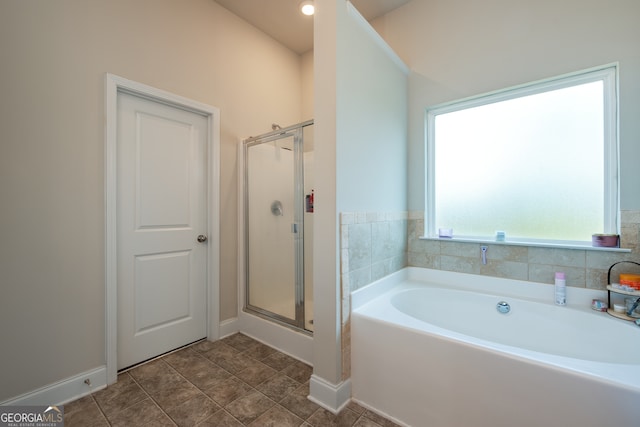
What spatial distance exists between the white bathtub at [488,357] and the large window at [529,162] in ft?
1.50

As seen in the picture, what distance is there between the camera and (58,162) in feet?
5.12

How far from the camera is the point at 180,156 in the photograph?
7.18ft

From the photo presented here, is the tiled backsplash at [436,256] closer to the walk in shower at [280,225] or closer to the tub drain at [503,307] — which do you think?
the tub drain at [503,307]

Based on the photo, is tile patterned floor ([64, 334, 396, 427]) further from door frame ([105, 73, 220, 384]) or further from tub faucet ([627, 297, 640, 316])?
tub faucet ([627, 297, 640, 316])

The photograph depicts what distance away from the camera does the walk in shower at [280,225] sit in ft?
7.29

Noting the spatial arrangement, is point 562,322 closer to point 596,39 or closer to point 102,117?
point 596,39

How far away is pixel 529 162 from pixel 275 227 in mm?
2075

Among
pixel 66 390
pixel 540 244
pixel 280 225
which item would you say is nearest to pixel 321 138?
pixel 280 225

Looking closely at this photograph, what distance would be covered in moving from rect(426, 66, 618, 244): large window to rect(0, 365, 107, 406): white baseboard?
2.64m

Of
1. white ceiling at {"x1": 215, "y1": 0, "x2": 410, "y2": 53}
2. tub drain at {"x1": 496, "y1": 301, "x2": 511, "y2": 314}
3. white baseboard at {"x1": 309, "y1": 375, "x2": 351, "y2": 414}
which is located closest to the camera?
white baseboard at {"x1": 309, "y1": 375, "x2": 351, "y2": 414}

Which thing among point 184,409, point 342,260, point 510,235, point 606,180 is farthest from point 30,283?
point 606,180

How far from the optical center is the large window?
5.51 ft

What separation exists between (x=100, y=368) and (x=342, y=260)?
1.72 meters

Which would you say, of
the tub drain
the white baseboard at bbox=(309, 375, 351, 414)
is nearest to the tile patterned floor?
the white baseboard at bbox=(309, 375, 351, 414)
